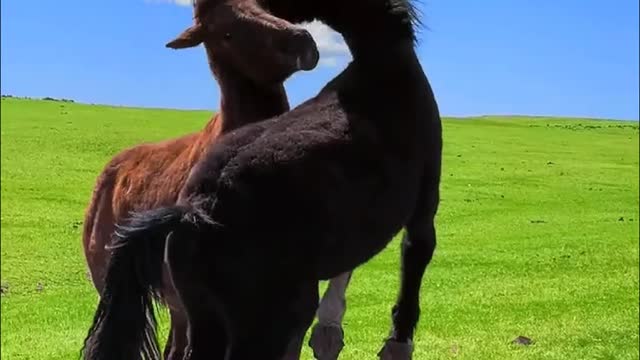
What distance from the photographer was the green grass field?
6.78m

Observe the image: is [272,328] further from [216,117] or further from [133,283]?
[216,117]

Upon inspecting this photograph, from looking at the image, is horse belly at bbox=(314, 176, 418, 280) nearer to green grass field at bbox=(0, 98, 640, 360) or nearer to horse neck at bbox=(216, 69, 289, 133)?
horse neck at bbox=(216, 69, 289, 133)

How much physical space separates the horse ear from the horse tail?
2.33 ft

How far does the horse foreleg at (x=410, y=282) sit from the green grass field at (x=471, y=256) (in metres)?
3.19

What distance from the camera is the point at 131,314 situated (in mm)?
2023

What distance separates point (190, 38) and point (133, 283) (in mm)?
850

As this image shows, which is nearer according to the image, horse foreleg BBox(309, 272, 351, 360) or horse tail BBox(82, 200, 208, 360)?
horse tail BBox(82, 200, 208, 360)

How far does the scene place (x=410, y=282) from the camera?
8.29ft

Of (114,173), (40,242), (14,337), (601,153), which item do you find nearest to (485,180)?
(601,153)

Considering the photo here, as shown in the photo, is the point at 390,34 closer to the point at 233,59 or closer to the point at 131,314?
the point at 233,59

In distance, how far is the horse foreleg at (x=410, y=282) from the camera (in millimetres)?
2459

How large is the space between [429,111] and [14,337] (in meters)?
5.47

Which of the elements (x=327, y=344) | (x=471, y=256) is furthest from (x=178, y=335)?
(x=471, y=256)

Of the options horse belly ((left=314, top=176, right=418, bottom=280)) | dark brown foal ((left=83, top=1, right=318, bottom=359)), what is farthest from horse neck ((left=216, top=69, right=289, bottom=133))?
horse belly ((left=314, top=176, right=418, bottom=280))
